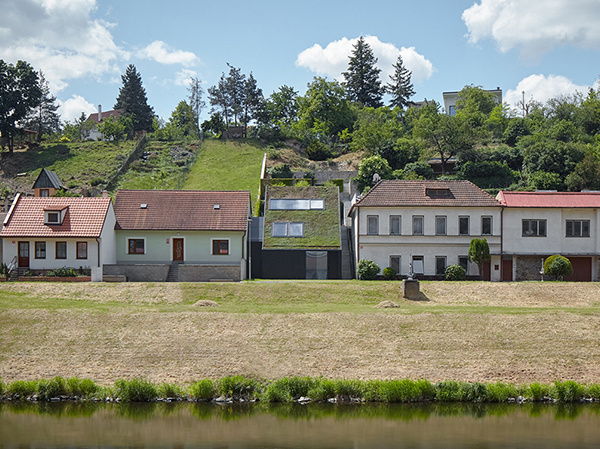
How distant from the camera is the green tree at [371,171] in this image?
61.1 m

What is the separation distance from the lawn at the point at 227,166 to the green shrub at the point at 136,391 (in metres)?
38.6

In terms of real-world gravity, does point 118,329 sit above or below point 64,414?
above

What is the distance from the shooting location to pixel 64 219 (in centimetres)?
4019

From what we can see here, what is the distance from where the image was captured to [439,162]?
70438 mm

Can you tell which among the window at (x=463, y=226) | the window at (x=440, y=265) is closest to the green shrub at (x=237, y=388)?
the window at (x=440, y=265)

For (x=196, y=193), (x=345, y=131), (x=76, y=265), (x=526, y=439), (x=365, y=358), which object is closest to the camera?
(x=526, y=439)

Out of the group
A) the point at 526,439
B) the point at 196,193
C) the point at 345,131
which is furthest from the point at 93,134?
the point at 526,439

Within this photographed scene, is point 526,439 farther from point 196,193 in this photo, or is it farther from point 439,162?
point 439,162

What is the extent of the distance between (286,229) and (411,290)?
11.6m

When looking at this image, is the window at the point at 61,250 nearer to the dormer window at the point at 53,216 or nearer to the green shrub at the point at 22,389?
the dormer window at the point at 53,216

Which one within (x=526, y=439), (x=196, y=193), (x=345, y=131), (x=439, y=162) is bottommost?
(x=526, y=439)

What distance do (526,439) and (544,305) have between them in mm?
14716

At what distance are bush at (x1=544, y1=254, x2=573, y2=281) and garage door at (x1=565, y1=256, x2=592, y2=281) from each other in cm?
218

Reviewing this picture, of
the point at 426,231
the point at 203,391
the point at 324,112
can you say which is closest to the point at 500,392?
the point at 203,391
